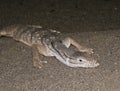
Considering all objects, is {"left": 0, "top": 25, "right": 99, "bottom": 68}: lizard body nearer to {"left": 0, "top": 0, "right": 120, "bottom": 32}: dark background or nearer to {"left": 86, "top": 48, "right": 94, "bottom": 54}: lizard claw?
{"left": 86, "top": 48, "right": 94, "bottom": 54}: lizard claw

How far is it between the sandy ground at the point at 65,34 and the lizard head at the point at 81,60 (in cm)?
10

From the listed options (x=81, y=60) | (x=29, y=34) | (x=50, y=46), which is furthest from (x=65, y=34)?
(x=81, y=60)

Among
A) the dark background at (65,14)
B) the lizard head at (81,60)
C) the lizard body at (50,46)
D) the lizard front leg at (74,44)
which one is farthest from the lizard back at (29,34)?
the dark background at (65,14)

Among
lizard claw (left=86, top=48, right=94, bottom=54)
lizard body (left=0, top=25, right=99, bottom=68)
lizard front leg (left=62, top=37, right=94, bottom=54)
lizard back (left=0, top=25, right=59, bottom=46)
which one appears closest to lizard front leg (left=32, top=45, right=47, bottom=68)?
lizard body (left=0, top=25, right=99, bottom=68)

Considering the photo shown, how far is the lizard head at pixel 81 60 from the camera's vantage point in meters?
5.05

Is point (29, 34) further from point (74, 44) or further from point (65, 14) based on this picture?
point (65, 14)

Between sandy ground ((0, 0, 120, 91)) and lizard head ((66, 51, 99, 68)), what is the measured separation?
10cm

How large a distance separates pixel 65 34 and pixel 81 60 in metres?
1.68

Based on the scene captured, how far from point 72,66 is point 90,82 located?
0.54 metres

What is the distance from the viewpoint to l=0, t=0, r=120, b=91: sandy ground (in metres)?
4.82

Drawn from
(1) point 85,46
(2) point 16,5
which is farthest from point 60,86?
(2) point 16,5

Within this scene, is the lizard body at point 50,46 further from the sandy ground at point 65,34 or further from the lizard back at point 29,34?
the sandy ground at point 65,34

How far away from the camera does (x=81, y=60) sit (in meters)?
5.07

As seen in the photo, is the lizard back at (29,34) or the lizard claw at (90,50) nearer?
the lizard claw at (90,50)
